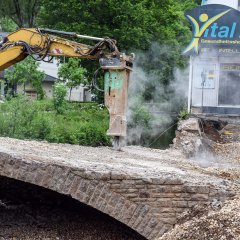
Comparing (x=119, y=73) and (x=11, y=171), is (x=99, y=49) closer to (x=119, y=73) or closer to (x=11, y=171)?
(x=119, y=73)

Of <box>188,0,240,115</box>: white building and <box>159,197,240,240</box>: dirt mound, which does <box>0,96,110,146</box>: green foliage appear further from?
<box>159,197,240,240</box>: dirt mound

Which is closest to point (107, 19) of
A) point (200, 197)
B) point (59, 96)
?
point (59, 96)

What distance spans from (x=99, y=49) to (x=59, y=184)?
6041 mm

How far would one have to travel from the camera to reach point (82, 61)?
3269 centimetres

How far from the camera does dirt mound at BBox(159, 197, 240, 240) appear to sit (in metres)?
8.38

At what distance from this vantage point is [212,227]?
860cm

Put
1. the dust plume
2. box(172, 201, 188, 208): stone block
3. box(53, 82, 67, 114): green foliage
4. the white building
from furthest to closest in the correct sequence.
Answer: the dust plume
the white building
box(53, 82, 67, 114): green foliage
box(172, 201, 188, 208): stone block

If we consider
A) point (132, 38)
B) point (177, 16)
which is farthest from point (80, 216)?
point (177, 16)

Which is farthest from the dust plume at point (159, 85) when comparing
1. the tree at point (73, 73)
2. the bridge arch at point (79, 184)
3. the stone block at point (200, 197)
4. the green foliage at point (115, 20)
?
the bridge arch at point (79, 184)

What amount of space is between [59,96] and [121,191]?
18691 mm

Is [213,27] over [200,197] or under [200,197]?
over

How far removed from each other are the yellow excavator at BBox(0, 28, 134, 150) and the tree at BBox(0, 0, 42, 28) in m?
35.0

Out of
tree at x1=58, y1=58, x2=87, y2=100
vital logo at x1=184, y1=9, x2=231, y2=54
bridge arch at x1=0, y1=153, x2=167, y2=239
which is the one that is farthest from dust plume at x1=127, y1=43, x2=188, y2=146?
bridge arch at x1=0, y1=153, x2=167, y2=239

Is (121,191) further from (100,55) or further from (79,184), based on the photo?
(100,55)
